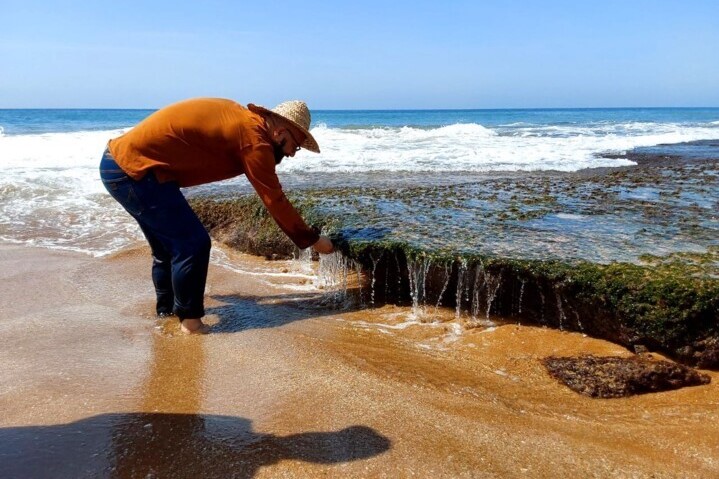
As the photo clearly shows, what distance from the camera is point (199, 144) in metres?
3.42

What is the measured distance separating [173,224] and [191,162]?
391 mm

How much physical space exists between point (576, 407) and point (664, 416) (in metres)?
0.38

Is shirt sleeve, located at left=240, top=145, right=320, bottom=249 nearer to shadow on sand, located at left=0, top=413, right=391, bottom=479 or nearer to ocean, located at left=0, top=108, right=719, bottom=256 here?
shadow on sand, located at left=0, top=413, right=391, bottom=479

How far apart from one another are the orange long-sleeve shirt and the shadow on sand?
1.47 m

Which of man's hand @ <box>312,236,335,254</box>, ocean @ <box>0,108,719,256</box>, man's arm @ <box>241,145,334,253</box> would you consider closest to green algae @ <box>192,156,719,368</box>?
man's hand @ <box>312,236,335,254</box>

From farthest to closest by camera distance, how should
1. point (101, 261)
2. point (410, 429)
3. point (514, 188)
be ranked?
point (514, 188) < point (101, 261) < point (410, 429)

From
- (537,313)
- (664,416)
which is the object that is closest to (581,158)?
(537,313)

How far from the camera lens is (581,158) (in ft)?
46.6

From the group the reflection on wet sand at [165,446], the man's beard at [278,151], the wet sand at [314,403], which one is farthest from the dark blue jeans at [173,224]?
the reflection on wet sand at [165,446]

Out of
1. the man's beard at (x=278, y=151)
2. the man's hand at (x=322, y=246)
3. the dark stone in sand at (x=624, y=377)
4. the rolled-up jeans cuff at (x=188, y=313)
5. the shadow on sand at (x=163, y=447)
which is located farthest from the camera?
the man's hand at (x=322, y=246)

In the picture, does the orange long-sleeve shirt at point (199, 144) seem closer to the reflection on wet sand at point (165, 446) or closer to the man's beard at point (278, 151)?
the man's beard at point (278, 151)

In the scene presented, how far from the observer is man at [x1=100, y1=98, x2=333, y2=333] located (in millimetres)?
3396

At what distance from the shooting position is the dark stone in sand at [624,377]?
2943 millimetres

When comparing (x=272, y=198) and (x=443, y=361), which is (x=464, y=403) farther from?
(x=272, y=198)
